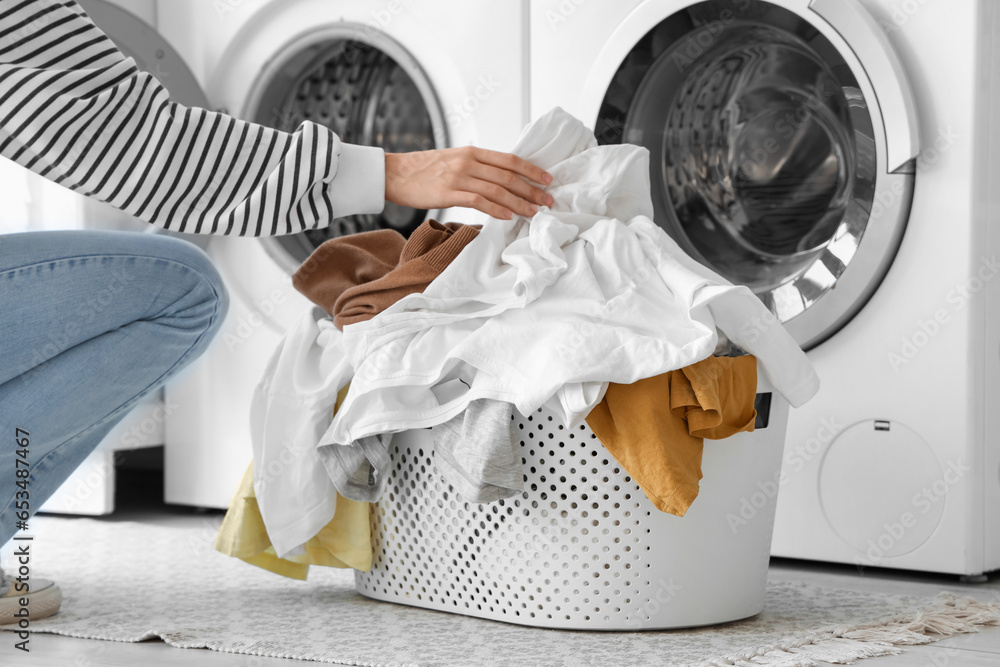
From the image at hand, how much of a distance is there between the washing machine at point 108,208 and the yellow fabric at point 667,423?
1079 millimetres

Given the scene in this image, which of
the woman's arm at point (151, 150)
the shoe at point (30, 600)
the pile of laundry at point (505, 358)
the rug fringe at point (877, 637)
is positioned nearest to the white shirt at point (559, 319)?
the pile of laundry at point (505, 358)

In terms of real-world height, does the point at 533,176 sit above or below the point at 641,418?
above

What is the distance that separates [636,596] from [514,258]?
0.37 m

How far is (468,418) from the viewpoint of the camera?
105 centimetres

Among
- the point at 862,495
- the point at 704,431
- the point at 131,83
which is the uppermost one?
the point at 131,83

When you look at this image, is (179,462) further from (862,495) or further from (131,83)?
(862,495)

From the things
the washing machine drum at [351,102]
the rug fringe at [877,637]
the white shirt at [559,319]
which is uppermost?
the washing machine drum at [351,102]

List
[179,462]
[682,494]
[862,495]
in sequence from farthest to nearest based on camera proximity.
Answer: [179,462], [862,495], [682,494]

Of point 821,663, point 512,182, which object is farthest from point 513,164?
point 821,663

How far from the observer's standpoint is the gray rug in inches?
38.2

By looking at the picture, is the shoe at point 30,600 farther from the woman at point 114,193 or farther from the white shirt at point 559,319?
the white shirt at point 559,319

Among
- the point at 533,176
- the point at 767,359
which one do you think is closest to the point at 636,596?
the point at 767,359

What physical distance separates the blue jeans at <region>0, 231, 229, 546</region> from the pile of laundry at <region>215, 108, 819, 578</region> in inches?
5.7

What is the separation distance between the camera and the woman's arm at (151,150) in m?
0.92
